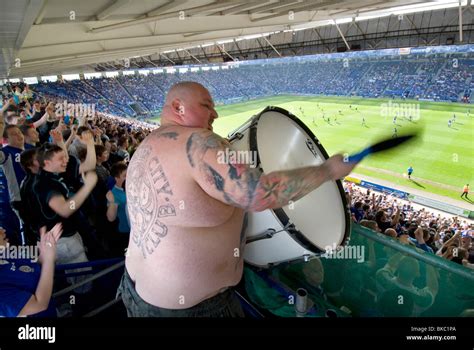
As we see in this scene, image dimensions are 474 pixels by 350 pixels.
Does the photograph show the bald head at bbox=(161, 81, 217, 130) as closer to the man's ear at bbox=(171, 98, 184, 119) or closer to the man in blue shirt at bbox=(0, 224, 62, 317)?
the man's ear at bbox=(171, 98, 184, 119)

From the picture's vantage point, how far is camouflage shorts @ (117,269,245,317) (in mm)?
1302

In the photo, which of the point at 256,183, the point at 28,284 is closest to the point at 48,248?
the point at 28,284

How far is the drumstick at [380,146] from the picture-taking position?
39.4 inches

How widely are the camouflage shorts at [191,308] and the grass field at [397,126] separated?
6450mm

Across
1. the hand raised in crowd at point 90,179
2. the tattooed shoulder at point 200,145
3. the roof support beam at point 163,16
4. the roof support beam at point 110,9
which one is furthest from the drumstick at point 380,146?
the roof support beam at point 163,16

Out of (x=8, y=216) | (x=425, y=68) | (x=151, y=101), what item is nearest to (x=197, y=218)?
(x=8, y=216)

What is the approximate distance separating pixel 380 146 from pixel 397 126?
7.92 meters

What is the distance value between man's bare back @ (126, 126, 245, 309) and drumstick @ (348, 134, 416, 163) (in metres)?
0.47

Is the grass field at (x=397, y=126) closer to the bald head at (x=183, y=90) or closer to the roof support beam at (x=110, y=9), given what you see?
the roof support beam at (x=110, y=9)

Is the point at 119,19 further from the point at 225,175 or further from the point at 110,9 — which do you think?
the point at 225,175

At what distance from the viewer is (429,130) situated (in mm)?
21688

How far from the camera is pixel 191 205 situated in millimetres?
1102

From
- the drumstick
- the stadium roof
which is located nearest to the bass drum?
the drumstick

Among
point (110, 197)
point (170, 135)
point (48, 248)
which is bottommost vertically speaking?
point (48, 248)
